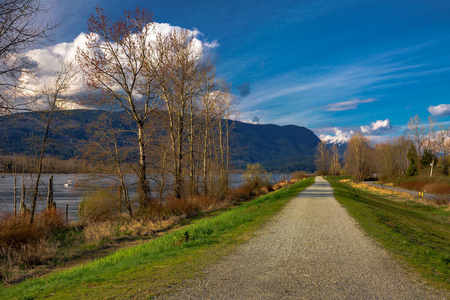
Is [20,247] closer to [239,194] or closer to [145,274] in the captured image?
[145,274]

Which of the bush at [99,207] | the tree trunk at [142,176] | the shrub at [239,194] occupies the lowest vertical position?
the shrub at [239,194]

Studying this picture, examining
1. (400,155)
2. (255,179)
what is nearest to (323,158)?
(400,155)

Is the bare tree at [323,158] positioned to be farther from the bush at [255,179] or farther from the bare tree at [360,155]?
the bush at [255,179]

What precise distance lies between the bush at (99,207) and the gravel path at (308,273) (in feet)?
42.2

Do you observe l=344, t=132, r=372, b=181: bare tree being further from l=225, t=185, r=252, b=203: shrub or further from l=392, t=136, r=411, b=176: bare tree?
l=225, t=185, r=252, b=203: shrub

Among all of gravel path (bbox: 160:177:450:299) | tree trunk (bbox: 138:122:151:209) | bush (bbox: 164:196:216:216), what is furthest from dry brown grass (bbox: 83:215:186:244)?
gravel path (bbox: 160:177:450:299)

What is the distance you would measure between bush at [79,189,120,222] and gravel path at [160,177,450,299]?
12.9 metres

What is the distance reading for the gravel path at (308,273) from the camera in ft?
16.0

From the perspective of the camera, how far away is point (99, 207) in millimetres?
19188

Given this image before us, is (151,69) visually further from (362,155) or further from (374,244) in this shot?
(362,155)

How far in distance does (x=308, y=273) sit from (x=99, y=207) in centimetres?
1697

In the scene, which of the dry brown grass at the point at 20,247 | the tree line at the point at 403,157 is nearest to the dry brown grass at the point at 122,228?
the dry brown grass at the point at 20,247

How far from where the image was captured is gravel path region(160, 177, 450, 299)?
4887 millimetres

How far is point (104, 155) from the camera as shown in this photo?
1695cm
